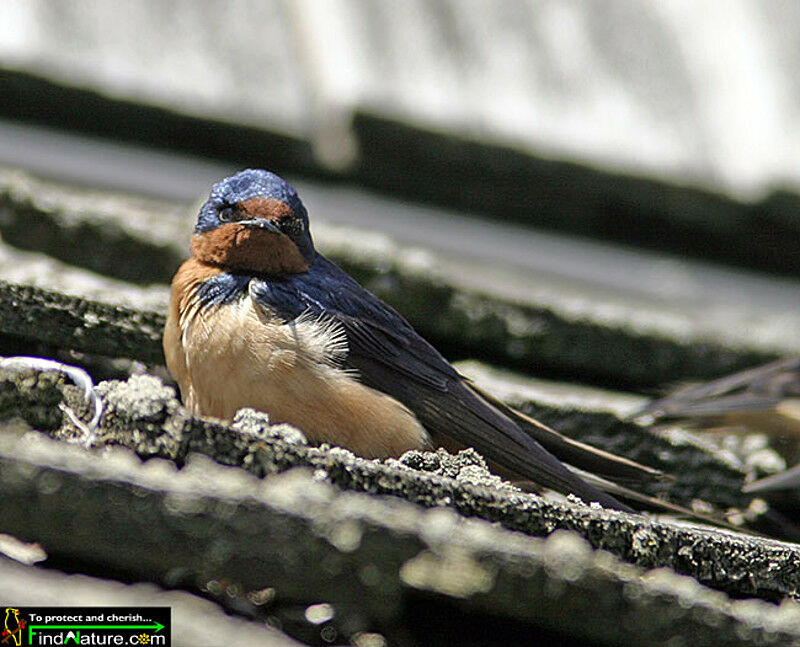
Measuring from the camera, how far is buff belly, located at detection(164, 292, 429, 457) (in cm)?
244

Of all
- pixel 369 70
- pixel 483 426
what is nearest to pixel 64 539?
pixel 483 426

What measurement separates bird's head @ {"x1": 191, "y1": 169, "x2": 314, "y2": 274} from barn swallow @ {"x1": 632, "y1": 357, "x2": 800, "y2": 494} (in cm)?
105

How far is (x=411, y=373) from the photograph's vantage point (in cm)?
266

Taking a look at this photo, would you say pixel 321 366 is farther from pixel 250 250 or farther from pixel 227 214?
pixel 227 214

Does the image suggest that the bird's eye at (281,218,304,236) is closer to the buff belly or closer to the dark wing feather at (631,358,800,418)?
the buff belly

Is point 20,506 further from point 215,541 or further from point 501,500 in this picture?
point 501,500

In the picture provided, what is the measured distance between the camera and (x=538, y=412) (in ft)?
9.52

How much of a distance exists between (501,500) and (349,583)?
36cm

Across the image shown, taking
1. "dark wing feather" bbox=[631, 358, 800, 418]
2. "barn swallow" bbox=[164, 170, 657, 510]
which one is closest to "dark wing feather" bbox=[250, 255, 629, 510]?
"barn swallow" bbox=[164, 170, 657, 510]

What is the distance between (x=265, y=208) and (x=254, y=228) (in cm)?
9

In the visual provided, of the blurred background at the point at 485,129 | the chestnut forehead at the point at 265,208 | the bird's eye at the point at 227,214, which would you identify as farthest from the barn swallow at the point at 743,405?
the bird's eye at the point at 227,214

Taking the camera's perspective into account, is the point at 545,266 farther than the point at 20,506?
Yes

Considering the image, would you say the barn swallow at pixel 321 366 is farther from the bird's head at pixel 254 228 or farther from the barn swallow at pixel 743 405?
the barn swallow at pixel 743 405

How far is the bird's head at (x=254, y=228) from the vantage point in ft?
9.37
